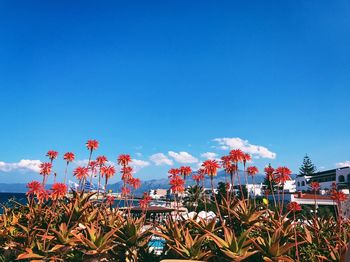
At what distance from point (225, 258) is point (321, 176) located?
76.6 m

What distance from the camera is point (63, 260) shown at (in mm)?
6383

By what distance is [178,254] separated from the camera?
5570 mm

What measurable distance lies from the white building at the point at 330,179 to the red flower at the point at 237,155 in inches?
1997

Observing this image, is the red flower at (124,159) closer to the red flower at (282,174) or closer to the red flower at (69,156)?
the red flower at (69,156)

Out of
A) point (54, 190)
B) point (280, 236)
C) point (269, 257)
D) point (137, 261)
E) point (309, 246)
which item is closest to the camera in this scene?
point (269, 257)

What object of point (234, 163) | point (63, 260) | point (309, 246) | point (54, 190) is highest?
point (234, 163)

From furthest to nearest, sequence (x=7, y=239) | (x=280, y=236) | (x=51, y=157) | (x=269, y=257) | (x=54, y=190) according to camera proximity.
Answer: (x=51, y=157) → (x=54, y=190) → (x=7, y=239) → (x=280, y=236) → (x=269, y=257)

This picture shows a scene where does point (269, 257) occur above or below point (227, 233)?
below

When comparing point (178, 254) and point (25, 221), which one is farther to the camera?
Answer: point (25, 221)

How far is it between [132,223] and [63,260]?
162 cm

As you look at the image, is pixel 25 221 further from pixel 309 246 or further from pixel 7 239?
pixel 309 246

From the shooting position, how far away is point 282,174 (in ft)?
25.4

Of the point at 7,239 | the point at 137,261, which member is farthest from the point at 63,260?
the point at 7,239

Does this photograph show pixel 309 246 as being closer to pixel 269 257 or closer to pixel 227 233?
pixel 269 257
